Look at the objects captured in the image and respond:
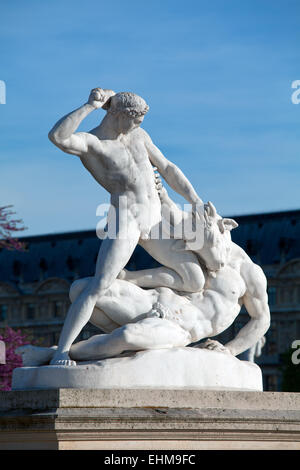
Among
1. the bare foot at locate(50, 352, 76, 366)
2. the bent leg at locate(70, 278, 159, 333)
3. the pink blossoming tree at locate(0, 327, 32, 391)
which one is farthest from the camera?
the pink blossoming tree at locate(0, 327, 32, 391)

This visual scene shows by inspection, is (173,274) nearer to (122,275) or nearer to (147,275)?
(147,275)

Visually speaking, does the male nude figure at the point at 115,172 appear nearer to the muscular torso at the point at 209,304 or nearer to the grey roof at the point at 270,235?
the muscular torso at the point at 209,304

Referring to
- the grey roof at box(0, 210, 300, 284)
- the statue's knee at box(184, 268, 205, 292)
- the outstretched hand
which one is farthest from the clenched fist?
the grey roof at box(0, 210, 300, 284)

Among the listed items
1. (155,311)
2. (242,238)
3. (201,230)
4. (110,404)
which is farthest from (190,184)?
(242,238)

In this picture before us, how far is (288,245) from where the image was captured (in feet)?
298

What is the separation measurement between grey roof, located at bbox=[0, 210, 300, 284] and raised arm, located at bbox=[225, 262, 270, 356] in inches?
2808

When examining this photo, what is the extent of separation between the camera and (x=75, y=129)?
1272cm

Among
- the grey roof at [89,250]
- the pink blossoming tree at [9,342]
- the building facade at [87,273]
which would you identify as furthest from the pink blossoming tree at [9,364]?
the grey roof at [89,250]

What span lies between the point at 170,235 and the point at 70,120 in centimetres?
162

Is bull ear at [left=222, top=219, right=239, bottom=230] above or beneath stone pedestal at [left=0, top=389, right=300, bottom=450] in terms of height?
above

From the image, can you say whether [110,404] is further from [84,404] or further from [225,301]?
[225,301]

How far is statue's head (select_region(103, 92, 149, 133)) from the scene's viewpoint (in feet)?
42.8

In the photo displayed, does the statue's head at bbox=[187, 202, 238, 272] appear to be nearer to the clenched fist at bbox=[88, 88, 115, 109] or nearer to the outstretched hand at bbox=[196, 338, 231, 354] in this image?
the outstretched hand at bbox=[196, 338, 231, 354]

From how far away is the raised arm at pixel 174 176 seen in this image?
535 inches
